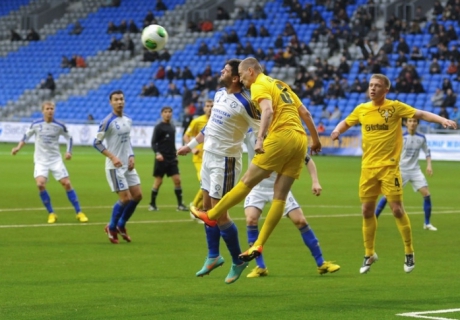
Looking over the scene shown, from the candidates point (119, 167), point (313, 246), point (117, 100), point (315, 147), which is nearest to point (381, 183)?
point (313, 246)

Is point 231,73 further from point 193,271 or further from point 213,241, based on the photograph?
point 193,271

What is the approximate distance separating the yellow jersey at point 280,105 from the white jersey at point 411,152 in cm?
793

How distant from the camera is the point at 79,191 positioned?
82.6 feet

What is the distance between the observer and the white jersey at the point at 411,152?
708 inches

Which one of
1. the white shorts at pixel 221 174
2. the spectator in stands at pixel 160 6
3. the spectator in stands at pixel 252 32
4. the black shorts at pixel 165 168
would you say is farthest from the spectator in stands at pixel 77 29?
the white shorts at pixel 221 174

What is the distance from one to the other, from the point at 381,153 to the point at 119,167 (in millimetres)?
4784

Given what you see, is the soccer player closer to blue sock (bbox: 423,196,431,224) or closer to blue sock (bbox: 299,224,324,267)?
blue sock (bbox: 299,224,324,267)

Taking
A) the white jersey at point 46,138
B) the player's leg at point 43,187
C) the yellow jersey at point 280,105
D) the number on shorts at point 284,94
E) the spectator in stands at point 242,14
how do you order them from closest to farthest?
the yellow jersey at point 280,105, the number on shorts at point 284,94, the player's leg at point 43,187, the white jersey at point 46,138, the spectator in stands at point 242,14

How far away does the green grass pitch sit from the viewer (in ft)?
30.8

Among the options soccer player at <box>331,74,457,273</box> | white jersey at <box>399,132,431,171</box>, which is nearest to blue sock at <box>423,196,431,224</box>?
white jersey at <box>399,132,431,171</box>

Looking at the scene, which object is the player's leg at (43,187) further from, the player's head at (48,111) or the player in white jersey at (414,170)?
the player in white jersey at (414,170)

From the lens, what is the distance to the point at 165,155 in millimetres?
21453

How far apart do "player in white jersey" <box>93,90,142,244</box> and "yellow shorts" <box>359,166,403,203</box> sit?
4568 millimetres

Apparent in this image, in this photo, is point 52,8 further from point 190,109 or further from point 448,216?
point 448,216
